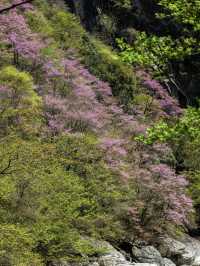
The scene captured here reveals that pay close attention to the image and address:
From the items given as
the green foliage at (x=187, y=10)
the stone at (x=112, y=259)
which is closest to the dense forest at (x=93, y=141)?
the green foliage at (x=187, y=10)

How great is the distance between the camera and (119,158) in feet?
148

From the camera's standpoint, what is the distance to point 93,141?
40.2 metres

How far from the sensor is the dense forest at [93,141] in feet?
55.1

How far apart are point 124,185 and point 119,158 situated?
3820 millimetres

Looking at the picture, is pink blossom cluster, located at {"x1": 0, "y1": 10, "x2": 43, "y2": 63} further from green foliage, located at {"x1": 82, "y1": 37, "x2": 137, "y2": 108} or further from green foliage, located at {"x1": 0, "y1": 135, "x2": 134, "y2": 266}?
green foliage, located at {"x1": 0, "y1": 135, "x2": 134, "y2": 266}

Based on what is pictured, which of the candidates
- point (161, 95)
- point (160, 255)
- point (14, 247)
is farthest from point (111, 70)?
point (14, 247)

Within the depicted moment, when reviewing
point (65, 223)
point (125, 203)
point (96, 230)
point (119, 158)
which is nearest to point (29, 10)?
point (119, 158)

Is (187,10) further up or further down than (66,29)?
further up

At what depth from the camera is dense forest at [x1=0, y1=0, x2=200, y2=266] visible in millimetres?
16791

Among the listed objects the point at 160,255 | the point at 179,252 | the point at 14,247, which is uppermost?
the point at 14,247

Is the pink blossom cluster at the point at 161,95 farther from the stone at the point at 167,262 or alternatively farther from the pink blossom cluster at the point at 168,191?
the stone at the point at 167,262

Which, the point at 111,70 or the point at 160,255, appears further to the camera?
the point at 111,70

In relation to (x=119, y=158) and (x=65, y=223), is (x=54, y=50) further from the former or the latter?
(x=65, y=223)

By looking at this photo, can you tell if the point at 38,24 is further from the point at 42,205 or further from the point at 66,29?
the point at 42,205
